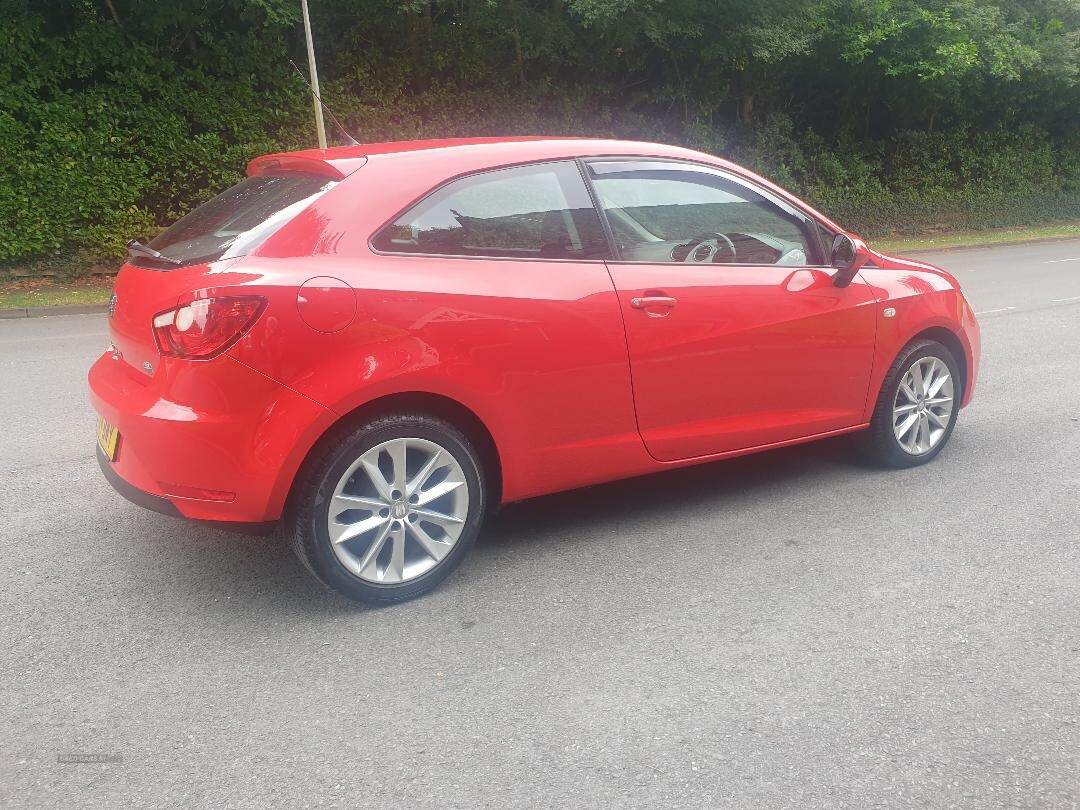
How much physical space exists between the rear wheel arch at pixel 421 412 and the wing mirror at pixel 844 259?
193 cm

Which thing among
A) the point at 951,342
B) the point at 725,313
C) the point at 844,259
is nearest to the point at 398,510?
the point at 725,313

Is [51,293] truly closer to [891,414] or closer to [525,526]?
Result: [525,526]

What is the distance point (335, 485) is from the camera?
3549mm

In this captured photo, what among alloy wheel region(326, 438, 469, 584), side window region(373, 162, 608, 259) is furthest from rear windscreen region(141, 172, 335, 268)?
alloy wheel region(326, 438, 469, 584)

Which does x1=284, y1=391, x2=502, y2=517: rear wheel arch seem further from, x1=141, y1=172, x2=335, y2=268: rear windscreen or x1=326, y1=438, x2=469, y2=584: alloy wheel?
x1=141, y1=172, x2=335, y2=268: rear windscreen

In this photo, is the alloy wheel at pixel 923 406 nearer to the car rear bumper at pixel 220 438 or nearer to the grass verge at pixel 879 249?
the car rear bumper at pixel 220 438

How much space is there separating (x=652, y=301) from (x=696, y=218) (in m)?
0.57

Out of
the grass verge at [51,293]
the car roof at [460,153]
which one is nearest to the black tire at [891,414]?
the car roof at [460,153]

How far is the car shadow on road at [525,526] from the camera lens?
12.6 feet

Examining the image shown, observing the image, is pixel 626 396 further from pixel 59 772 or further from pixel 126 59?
pixel 126 59

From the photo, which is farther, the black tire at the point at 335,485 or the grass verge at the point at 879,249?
the grass verge at the point at 879,249

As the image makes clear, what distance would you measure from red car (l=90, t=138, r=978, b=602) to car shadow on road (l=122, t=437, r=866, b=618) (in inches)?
13.8

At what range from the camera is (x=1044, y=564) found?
414 cm

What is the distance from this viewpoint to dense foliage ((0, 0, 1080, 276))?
16.0 meters
